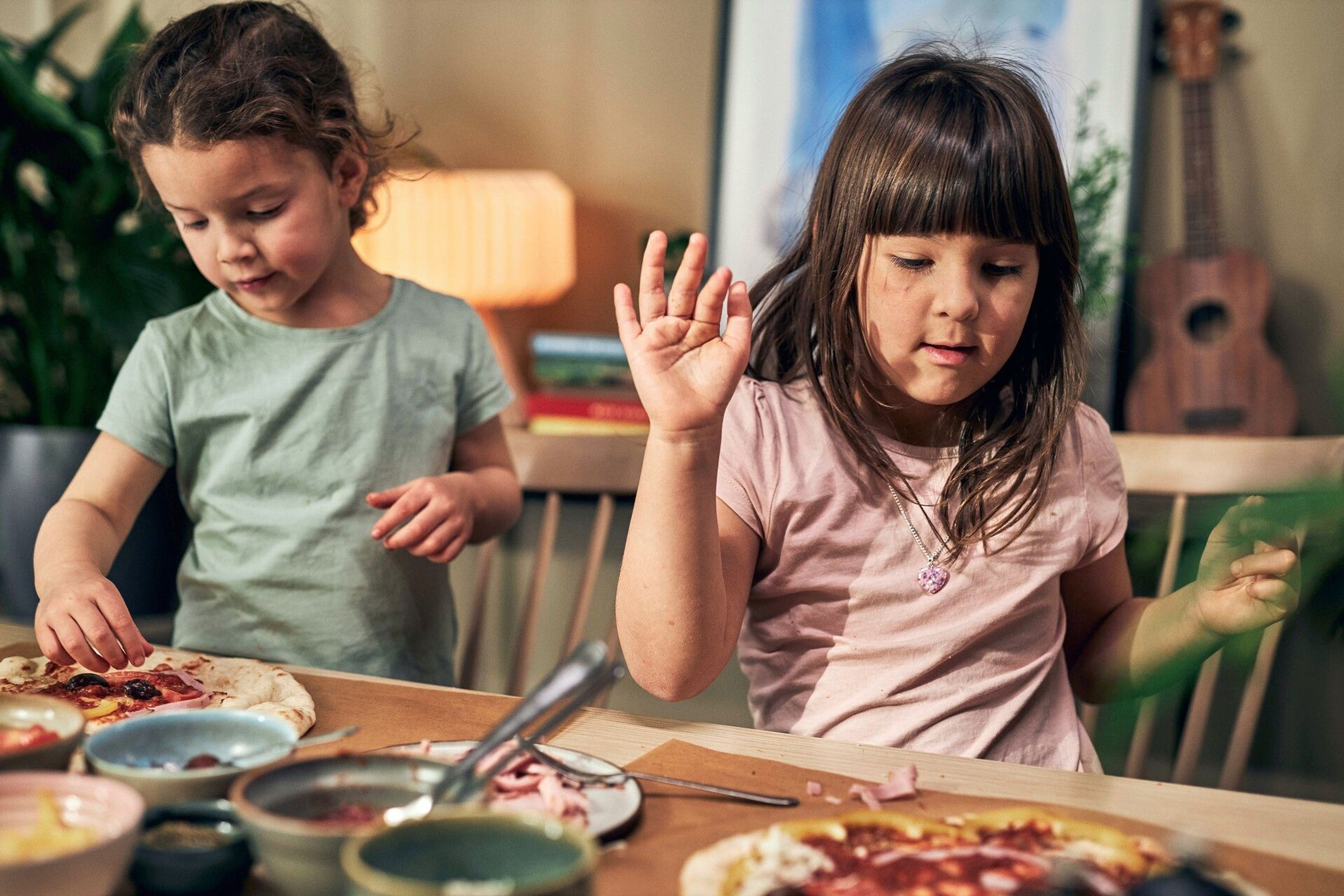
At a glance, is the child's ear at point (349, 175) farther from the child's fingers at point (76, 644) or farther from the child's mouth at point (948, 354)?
the child's mouth at point (948, 354)

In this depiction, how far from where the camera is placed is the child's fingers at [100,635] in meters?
0.84

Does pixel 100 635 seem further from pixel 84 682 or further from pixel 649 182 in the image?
pixel 649 182

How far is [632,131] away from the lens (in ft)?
9.34

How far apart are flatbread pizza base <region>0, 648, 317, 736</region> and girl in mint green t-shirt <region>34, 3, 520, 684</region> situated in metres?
0.14

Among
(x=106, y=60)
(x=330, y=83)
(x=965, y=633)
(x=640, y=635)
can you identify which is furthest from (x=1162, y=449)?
(x=106, y=60)

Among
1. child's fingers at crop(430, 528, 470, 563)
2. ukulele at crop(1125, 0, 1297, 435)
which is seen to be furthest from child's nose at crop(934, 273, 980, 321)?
ukulele at crop(1125, 0, 1297, 435)

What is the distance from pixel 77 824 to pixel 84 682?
379 mm

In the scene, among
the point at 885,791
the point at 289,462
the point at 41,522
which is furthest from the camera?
the point at 41,522

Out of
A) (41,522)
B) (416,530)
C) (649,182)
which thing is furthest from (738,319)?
(649,182)

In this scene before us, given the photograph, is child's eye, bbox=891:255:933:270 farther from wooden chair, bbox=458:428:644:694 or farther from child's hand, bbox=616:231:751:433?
wooden chair, bbox=458:428:644:694

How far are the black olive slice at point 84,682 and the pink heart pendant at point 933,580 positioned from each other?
2.16 feet

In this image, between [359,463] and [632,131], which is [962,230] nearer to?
[359,463]

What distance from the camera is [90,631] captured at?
2.76 feet

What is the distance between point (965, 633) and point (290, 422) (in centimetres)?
73
